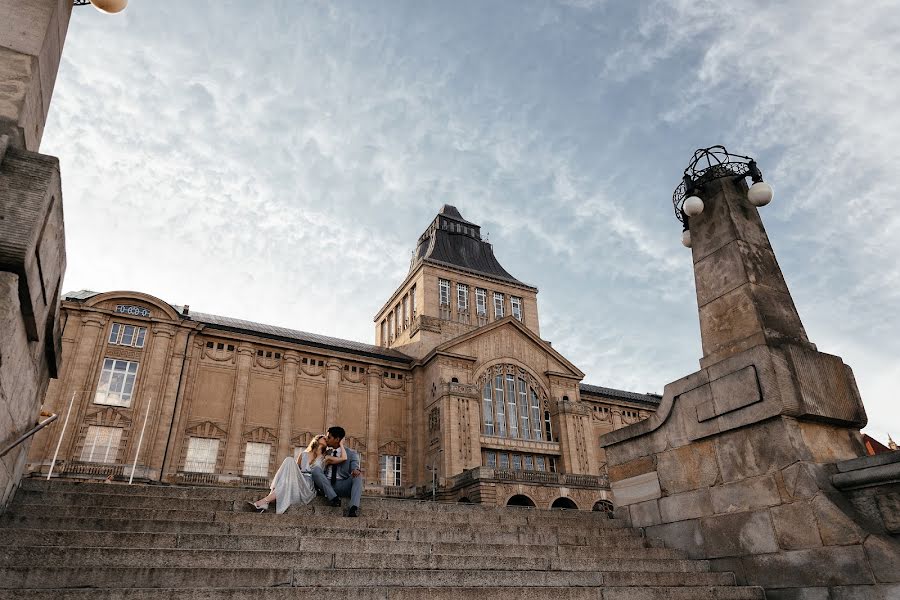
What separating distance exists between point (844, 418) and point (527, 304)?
40059 millimetres

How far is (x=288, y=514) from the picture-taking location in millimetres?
8203

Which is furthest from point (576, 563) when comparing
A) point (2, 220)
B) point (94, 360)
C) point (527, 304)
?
point (527, 304)

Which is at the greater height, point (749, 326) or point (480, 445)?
point (480, 445)

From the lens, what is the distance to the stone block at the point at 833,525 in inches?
247

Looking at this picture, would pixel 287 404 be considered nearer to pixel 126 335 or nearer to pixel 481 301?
pixel 126 335

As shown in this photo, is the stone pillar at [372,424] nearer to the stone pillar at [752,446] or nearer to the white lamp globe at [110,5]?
the stone pillar at [752,446]

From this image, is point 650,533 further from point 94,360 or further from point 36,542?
point 94,360

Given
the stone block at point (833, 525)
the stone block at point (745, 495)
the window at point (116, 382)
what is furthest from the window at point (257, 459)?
the stone block at point (833, 525)

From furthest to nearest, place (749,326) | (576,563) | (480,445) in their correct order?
1. (480,445)
2. (749,326)
3. (576,563)

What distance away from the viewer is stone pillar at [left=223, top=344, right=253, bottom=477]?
99.7 ft

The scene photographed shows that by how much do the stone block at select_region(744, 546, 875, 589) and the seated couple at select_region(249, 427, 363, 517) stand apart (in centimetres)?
555

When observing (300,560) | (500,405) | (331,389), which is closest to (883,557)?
(300,560)

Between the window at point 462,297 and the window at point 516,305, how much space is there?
13.2 feet

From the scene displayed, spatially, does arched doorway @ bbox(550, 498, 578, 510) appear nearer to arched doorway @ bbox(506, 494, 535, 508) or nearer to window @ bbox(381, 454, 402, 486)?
arched doorway @ bbox(506, 494, 535, 508)
